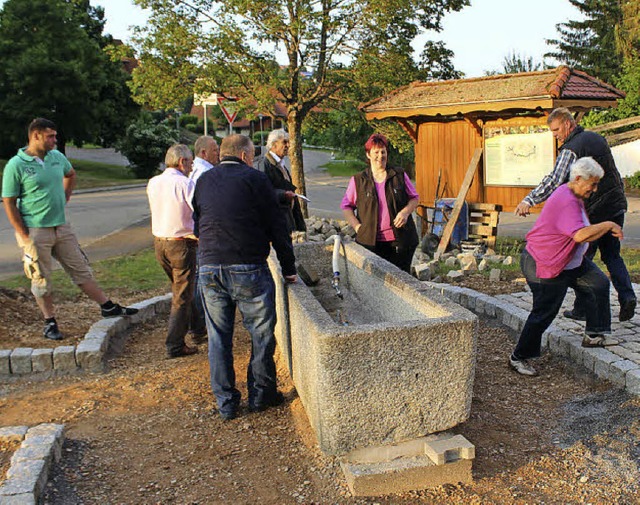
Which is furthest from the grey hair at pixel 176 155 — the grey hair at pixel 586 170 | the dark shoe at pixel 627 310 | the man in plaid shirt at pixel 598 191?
the dark shoe at pixel 627 310

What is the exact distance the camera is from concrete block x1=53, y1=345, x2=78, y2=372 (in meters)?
5.54

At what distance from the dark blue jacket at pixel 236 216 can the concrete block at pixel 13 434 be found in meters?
1.59

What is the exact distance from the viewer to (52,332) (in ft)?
20.2

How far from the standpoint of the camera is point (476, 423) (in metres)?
4.39

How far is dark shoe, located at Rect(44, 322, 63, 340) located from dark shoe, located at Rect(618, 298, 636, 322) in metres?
5.35

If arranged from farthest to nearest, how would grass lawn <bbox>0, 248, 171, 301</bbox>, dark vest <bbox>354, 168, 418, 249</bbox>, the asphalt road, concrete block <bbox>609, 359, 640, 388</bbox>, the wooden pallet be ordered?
1. the asphalt road
2. the wooden pallet
3. grass lawn <bbox>0, 248, 171, 301</bbox>
4. dark vest <bbox>354, 168, 418, 249</bbox>
5. concrete block <bbox>609, 359, 640, 388</bbox>

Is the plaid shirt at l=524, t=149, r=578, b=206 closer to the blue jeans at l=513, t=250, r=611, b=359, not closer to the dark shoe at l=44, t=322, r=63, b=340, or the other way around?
the blue jeans at l=513, t=250, r=611, b=359

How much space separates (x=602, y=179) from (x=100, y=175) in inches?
1172

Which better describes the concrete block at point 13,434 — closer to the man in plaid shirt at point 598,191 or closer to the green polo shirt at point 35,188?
the green polo shirt at point 35,188

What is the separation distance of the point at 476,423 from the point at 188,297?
111 inches

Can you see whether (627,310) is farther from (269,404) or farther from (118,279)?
(118,279)

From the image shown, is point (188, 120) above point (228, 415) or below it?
above

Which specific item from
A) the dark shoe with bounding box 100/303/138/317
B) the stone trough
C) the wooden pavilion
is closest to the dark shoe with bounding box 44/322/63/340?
the dark shoe with bounding box 100/303/138/317

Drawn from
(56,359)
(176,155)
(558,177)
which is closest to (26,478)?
(56,359)
